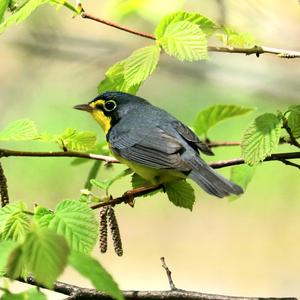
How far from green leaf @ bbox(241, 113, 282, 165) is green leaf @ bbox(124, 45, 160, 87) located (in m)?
0.32

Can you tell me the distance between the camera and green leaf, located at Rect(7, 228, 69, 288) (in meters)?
1.34

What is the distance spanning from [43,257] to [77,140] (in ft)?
3.23

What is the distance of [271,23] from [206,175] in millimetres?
2158

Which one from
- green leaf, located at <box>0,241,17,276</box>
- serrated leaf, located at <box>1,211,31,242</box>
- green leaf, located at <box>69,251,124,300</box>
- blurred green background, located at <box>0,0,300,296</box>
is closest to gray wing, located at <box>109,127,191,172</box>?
serrated leaf, located at <box>1,211,31,242</box>

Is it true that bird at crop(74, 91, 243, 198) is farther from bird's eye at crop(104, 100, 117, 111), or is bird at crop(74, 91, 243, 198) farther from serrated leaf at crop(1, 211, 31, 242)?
serrated leaf at crop(1, 211, 31, 242)

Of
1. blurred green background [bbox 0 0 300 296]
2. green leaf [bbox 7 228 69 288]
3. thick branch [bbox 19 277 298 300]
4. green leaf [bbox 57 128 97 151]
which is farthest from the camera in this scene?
blurred green background [bbox 0 0 300 296]

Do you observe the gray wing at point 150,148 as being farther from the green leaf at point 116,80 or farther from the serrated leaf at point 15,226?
the serrated leaf at point 15,226

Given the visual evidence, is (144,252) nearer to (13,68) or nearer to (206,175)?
(13,68)

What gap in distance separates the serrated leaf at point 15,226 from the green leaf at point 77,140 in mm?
530

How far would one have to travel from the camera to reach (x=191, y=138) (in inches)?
112

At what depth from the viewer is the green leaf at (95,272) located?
137cm

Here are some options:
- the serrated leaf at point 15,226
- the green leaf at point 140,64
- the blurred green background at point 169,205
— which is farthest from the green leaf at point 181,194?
the blurred green background at point 169,205

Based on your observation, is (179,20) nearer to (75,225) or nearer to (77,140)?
(77,140)

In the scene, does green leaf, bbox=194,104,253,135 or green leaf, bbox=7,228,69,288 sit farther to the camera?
green leaf, bbox=194,104,253,135
